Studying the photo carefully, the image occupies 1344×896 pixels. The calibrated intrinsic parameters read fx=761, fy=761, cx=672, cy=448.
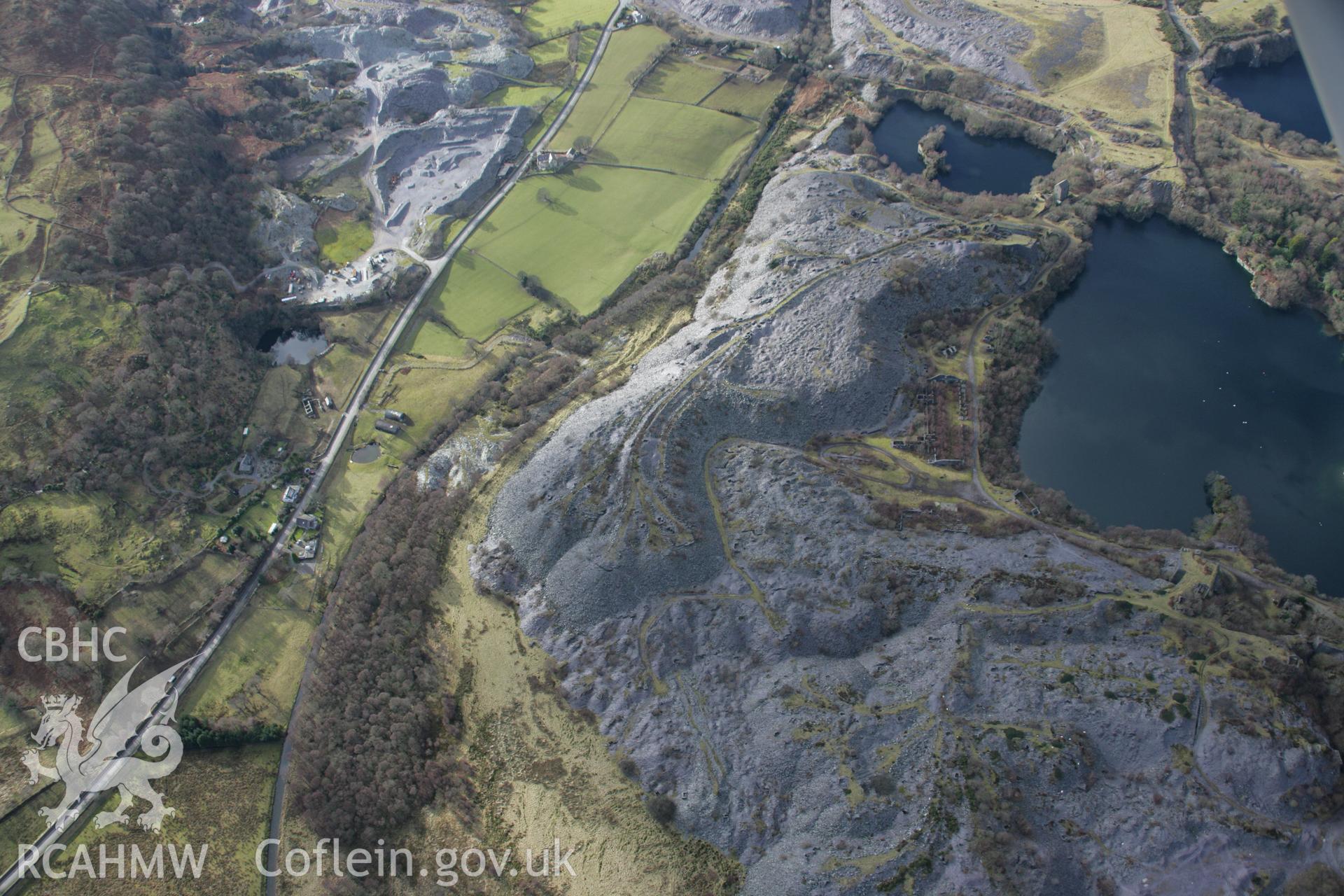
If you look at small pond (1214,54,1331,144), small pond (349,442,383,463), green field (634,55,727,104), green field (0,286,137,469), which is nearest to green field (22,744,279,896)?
small pond (349,442,383,463)

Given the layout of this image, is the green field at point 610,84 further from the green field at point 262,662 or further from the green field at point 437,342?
the green field at point 262,662

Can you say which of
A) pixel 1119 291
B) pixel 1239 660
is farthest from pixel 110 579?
pixel 1119 291

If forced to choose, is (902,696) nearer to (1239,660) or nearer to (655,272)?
(1239,660)

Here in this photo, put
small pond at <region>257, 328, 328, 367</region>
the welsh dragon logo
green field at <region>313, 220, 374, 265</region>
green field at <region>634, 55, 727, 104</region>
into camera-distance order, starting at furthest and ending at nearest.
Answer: green field at <region>634, 55, 727, 104</region>, green field at <region>313, 220, 374, 265</region>, small pond at <region>257, 328, 328, 367</region>, the welsh dragon logo

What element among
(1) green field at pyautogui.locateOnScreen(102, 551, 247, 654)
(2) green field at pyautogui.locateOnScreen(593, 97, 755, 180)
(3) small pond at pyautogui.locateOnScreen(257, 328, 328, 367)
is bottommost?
(1) green field at pyautogui.locateOnScreen(102, 551, 247, 654)

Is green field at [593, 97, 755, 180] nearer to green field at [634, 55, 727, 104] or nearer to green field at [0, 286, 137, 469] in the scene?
green field at [634, 55, 727, 104]
